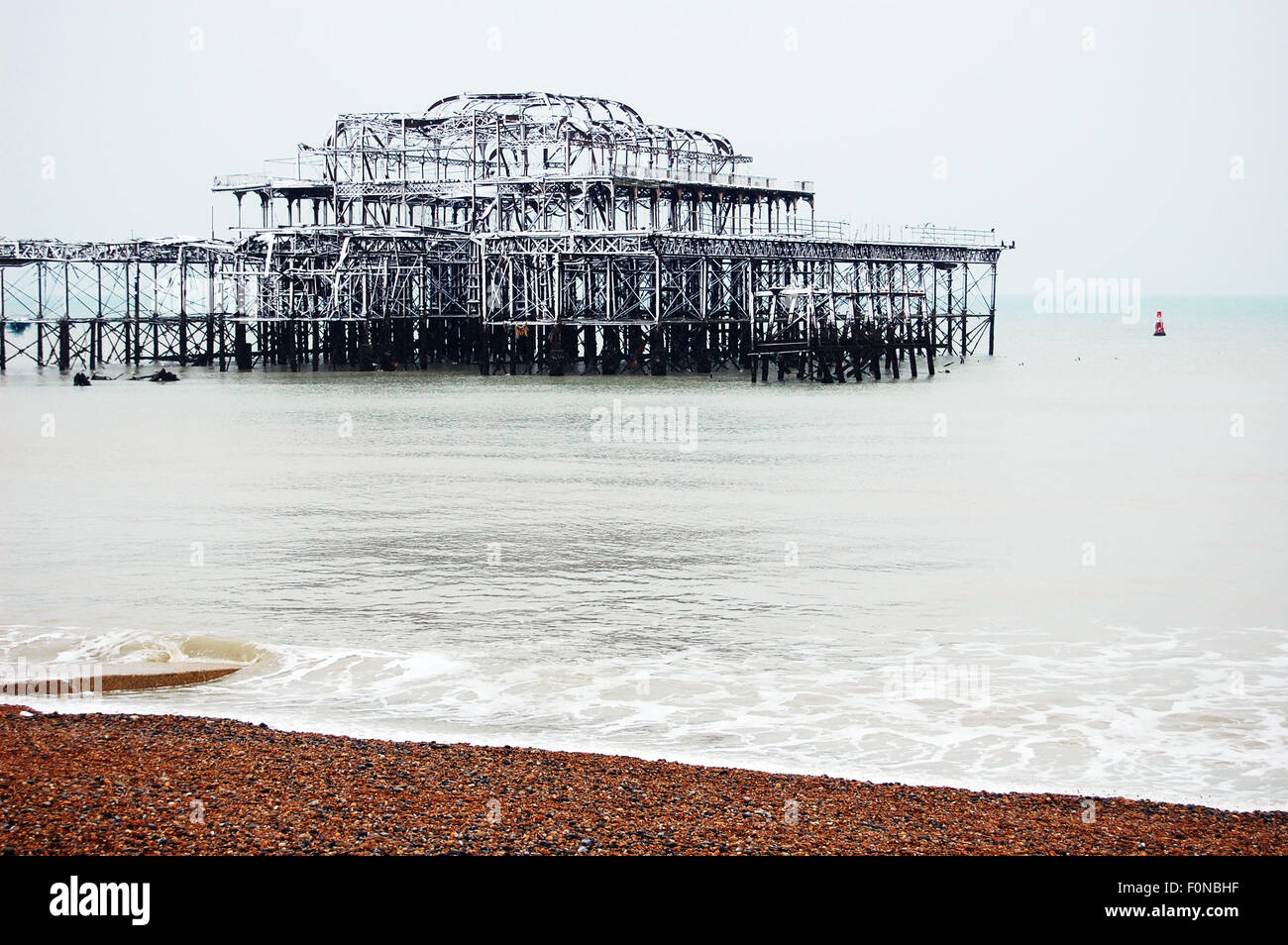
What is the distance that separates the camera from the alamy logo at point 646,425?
129 feet

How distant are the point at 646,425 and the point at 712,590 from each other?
25.5 m

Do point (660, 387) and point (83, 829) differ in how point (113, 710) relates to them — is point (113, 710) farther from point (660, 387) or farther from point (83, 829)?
point (660, 387)

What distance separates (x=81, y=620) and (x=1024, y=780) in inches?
408

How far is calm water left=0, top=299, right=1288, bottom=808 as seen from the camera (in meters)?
12.7
